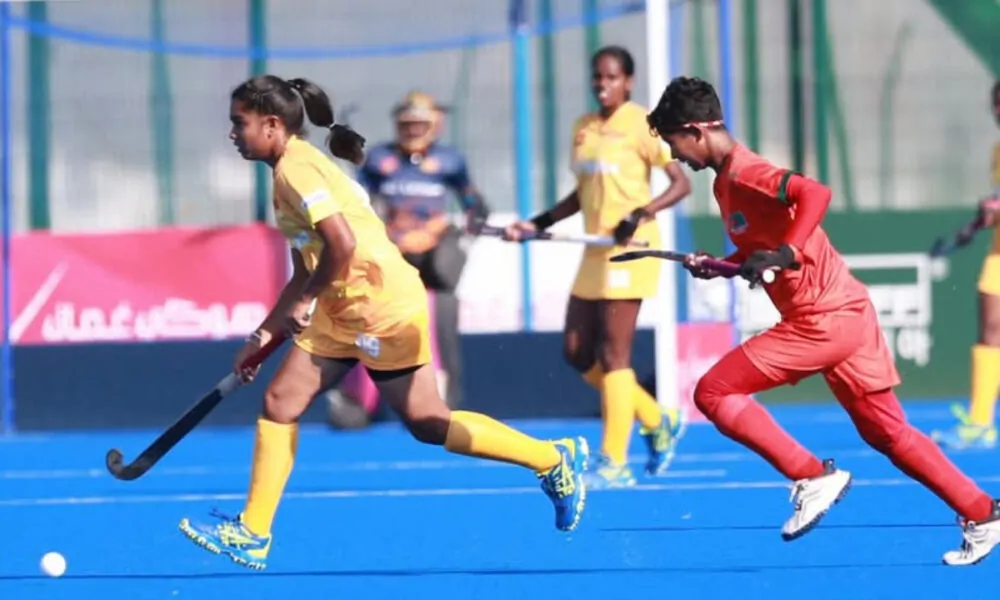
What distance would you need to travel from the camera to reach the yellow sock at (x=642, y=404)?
8742 mm

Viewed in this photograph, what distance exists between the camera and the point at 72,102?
13.7 m

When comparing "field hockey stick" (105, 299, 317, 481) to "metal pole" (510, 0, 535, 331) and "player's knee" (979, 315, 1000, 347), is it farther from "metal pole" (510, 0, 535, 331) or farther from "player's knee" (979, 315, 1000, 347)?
"metal pole" (510, 0, 535, 331)

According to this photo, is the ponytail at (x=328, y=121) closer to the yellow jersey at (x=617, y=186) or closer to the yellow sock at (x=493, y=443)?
the yellow sock at (x=493, y=443)

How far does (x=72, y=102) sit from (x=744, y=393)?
28.1 feet

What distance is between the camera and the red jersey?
5992mm

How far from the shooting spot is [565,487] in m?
6.62

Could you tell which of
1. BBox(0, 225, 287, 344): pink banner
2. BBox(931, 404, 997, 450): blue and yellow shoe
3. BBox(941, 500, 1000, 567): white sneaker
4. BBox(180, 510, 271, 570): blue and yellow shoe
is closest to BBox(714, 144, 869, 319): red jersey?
BBox(941, 500, 1000, 567): white sneaker

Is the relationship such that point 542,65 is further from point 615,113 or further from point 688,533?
point 688,533

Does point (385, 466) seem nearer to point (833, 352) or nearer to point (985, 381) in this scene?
point (985, 381)

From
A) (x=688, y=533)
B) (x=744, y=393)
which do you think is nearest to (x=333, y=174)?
(x=744, y=393)

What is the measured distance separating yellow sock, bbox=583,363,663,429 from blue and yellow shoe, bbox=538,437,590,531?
2.00 m

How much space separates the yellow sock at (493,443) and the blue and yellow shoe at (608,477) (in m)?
1.95

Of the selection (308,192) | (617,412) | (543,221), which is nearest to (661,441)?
(617,412)

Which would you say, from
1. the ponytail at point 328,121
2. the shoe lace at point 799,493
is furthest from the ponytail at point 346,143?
the shoe lace at point 799,493
